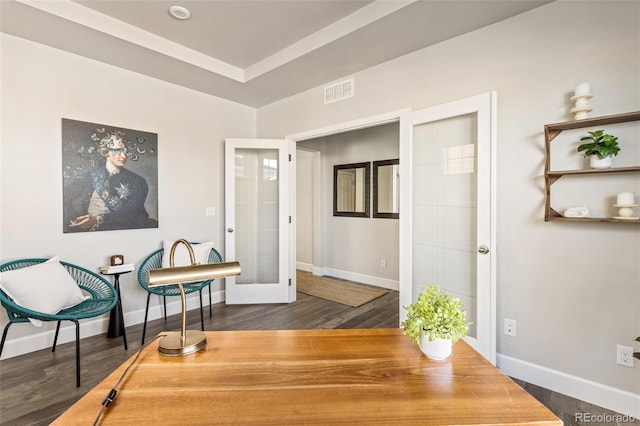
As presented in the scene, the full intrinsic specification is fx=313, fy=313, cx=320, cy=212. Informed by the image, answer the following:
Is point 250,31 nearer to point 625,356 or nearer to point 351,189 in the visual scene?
point 351,189

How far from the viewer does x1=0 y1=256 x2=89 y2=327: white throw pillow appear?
7.23ft

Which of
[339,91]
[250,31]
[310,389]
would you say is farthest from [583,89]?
[250,31]

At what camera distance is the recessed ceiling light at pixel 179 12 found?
243cm

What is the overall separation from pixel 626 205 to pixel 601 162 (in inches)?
11.0

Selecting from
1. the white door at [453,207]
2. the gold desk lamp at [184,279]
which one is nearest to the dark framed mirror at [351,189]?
the white door at [453,207]

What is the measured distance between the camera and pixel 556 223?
6.94 ft

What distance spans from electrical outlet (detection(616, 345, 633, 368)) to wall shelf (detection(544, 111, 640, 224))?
2.53ft

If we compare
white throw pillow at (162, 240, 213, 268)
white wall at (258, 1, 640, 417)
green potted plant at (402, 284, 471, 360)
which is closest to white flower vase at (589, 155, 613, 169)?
white wall at (258, 1, 640, 417)

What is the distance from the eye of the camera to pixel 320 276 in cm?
556

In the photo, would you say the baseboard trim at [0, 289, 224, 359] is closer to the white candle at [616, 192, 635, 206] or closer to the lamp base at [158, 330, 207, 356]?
the lamp base at [158, 330, 207, 356]

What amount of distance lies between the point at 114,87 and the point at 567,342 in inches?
174

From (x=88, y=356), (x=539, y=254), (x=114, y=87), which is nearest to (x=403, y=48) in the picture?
(x=539, y=254)

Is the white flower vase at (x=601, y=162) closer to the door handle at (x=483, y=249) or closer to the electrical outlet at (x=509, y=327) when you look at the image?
the door handle at (x=483, y=249)

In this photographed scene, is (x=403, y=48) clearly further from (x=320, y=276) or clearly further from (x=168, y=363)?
(x=320, y=276)
